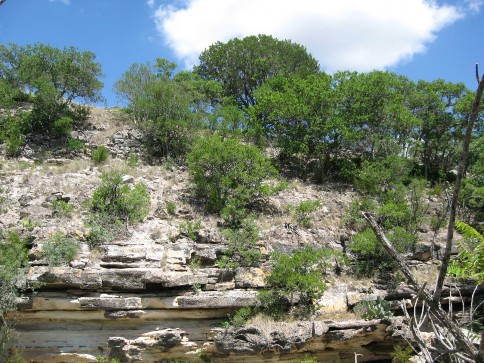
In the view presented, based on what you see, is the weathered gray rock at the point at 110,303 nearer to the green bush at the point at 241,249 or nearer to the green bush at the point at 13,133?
the green bush at the point at 241,249

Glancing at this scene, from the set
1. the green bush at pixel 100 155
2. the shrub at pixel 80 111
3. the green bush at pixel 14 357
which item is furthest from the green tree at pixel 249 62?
the green bush at pixel 14 357

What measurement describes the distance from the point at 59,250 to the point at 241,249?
5.50 metres

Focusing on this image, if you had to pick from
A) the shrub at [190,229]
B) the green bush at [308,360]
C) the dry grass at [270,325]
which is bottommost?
the green bush at [308,360]

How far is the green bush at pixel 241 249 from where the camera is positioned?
14867 millimetres

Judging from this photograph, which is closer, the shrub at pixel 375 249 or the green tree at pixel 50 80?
the shrub at pixel 375 249

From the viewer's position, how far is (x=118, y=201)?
54.3 feet

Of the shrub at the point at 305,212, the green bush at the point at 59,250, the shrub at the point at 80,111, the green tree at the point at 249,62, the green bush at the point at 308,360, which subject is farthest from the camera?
the green tree at the point at 249,62

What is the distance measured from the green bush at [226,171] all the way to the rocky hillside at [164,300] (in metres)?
1.85

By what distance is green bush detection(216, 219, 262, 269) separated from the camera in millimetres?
14867

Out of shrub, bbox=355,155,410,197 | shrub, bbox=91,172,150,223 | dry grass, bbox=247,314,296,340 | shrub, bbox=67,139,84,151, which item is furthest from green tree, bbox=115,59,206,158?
dry grass, bbox=247,314,296,340

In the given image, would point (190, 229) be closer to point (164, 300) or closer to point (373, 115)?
point (164, 300)

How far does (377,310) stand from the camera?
1378 cm

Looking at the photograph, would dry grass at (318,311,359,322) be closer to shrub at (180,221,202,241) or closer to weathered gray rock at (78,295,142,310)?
shrub at (180,221,202,241)

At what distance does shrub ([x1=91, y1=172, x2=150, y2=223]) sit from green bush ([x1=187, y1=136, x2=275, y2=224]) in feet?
8.51
